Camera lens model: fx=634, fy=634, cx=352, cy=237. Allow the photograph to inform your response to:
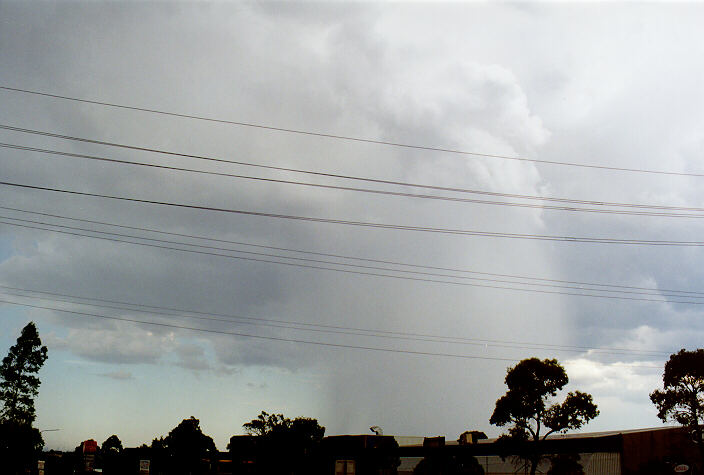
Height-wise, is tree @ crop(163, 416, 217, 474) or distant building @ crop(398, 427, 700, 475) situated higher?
distant building @ crop(398, 427, 700, 475)

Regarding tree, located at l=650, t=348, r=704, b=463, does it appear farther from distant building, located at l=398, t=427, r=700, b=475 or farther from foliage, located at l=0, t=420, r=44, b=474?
foliage, located at l=0, t=420, r=44, b=474

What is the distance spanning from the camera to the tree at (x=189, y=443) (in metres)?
156

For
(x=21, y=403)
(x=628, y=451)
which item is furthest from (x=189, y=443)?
(x=628, y=451)

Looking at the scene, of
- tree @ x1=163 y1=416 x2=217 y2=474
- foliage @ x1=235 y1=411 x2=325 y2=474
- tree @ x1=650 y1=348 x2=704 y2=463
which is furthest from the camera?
tree @ x1=163 y1=416 x2=217 y2=474

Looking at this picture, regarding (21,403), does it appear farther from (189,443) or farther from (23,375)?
(189,443)

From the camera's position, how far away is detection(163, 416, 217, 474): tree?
6161 inches

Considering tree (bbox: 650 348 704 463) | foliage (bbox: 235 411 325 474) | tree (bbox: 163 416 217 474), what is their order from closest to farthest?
tree (bbox: 650 348 704 463) → foliage (bbox: 235 411 325 474) → tree (bbox: 163 416 217 474)

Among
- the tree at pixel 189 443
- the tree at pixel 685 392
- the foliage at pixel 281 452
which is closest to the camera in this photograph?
the tree at pixel 685 392

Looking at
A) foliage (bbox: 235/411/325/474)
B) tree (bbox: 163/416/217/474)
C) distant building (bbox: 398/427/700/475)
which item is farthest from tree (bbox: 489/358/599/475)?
tree (bbox: 163/416/217/474)

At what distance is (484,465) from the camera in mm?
89375

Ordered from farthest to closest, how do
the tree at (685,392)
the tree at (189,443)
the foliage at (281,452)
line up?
the tree at (189,443), the foliage at (281,452), the tree at (685,392)

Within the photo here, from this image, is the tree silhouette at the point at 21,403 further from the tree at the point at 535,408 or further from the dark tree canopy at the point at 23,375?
the tree at the point at 535,408

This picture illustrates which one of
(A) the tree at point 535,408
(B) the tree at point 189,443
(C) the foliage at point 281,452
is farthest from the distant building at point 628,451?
(B) the tree at point 189,443

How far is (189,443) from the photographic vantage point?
Result: 16438 centimetres
